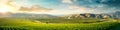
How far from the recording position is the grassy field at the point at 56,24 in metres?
3.47

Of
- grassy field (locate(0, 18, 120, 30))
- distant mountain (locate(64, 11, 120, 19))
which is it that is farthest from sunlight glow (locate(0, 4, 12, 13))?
distant mountain (locate(64, 11, 120, 19))

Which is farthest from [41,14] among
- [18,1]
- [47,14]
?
[18,1]

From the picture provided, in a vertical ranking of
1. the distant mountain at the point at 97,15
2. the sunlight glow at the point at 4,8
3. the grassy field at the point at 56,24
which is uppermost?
the sunlight glow at the point at 4,8

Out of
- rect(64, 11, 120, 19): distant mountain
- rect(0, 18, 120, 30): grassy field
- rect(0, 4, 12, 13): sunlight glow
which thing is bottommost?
rect(0, 18, 120, 30): grassy field

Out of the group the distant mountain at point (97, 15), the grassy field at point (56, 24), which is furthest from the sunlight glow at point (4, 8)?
the distant mountain at point (97, 15)

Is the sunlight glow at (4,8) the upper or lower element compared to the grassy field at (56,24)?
upper

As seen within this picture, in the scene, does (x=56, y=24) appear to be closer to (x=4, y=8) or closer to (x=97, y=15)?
(x=97, y=15)

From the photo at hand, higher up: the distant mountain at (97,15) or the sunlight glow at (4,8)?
the sunlight glow at (4,8)

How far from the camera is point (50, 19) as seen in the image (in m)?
3.51

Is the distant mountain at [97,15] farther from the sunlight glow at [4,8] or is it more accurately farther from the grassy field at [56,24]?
the sunlight glow at [4,8]

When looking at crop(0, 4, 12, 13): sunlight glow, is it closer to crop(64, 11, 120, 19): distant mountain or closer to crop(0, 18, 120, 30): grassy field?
crop(0, 18, 120, 30): grassy field

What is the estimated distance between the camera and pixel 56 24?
11.5 ft

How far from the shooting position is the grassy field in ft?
11.4

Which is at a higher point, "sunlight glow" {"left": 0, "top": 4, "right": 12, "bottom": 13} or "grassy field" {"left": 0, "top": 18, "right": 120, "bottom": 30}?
"sunlight glow" {"left": 0, "top": 4, "right": 12, "bottom": 13}
